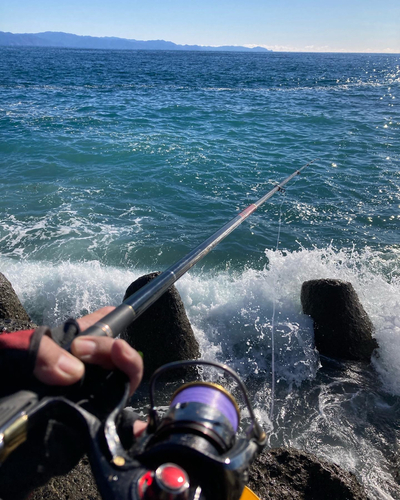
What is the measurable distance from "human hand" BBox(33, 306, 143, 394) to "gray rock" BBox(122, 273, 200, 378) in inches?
112

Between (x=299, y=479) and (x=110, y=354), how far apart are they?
232 cm

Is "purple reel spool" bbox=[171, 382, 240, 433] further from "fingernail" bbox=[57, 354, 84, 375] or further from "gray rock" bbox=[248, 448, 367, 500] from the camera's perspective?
"gray rock" bbox=[248, 448, 367, 500]

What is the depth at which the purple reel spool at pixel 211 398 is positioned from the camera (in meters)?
1.69

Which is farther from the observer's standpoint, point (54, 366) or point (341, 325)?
point (341, 325)

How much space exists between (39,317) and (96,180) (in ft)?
21.2

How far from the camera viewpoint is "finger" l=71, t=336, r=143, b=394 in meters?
1.62

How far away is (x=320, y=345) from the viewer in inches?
202

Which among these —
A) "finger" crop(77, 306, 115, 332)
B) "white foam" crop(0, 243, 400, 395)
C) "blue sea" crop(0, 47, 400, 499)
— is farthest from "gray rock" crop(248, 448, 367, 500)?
"finger" crop(77, 306, 115, 332)

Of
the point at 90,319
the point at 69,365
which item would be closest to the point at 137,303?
the point at 90,319

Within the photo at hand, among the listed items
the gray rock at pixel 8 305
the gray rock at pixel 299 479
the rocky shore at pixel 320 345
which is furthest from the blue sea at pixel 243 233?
the gray rock at pixel 8 305

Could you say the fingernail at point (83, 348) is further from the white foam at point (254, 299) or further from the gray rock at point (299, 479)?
the white foam at point (254, 299)

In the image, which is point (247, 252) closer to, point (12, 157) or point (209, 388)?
point (209, 388)

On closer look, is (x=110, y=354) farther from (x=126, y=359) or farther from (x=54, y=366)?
(x=54, y=366)

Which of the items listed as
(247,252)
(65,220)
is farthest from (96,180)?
(247,252)
